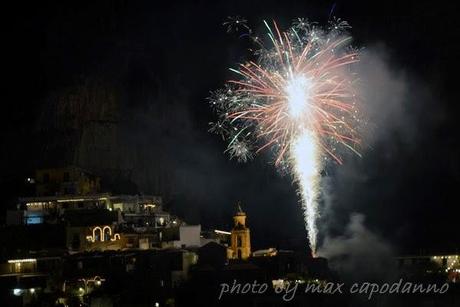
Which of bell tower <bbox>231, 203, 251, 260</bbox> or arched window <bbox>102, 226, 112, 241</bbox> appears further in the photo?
bell tower <bbox>231, 203, 251, 260</bbox>

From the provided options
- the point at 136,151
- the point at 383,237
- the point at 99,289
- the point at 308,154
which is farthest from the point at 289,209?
the point at 99,289

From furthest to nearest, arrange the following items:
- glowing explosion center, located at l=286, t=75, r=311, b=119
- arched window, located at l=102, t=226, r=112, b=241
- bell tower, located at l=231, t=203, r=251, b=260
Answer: bell tower, located at l=231, t=203, r=251, b=260
arched window, located at l=102, t=226, r=112, b=241
glowing explosion center, located at l=286, t=75, r=311, b=119

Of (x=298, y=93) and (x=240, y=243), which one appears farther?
(x=240, y=243)

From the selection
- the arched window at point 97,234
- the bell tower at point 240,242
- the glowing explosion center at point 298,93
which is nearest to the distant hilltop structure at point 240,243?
the bell tower at point 240,242

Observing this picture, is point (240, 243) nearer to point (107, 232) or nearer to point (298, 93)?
point (107, 232)

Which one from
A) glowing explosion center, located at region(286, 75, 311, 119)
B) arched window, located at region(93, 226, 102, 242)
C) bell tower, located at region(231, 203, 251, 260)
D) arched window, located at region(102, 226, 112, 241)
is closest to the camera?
glowing explosion center, located at region(286, 75, 311, 119)

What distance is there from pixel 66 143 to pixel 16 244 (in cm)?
1295

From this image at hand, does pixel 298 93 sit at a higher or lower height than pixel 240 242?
higher

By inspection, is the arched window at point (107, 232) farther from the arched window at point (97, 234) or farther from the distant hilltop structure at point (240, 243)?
the distant hilltop structure at point (240, 243)

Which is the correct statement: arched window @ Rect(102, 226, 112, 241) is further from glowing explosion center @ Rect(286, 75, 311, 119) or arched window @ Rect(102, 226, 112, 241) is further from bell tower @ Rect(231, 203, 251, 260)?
glowing explosion center @ Rect(286, 75, 311, 119)

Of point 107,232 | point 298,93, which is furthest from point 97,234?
point 298,93

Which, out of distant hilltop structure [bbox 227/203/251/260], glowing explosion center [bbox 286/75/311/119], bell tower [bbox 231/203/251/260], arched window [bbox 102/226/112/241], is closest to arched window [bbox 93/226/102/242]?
arched window [bbox 102/226/112/241]

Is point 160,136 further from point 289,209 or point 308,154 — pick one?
point 308,154

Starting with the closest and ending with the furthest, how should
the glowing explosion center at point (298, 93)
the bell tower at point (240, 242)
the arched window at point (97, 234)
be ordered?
the glowing explosion center at point (298, 93) → the arched window at point (97, 234) → the bell tower at point (240, 242)
